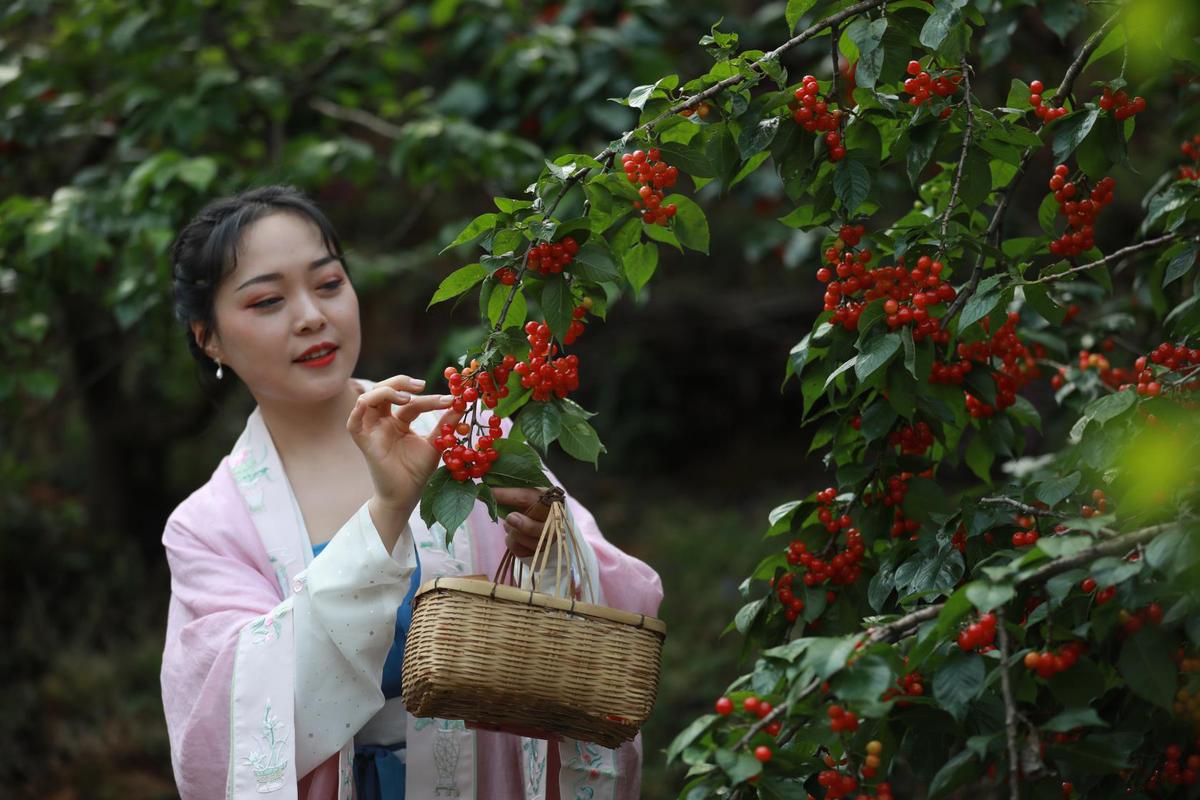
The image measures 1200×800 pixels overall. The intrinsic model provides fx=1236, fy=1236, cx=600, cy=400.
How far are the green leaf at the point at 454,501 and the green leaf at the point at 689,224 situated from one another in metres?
0.47

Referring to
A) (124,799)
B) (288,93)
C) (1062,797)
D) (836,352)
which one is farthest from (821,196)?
(124,799)

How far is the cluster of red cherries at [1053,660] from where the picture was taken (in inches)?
54.0

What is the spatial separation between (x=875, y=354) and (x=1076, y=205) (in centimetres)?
42

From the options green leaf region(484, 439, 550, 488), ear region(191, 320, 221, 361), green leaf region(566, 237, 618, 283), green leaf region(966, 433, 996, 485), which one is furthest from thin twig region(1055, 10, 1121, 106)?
ear region(191, 320, 221, 361)

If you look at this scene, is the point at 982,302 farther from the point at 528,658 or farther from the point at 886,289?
the point at 528,658

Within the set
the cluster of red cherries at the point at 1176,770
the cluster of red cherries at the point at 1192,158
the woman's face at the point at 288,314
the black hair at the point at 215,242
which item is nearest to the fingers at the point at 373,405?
the woman's face at the point at 288,314

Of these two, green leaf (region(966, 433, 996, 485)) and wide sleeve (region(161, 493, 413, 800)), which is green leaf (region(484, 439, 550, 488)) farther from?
green leaf (region(966, 433, 996, 485))

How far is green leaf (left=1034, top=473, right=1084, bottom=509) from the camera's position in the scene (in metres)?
1.67

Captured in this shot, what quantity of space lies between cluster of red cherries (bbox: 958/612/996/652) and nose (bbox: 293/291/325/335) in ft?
3.91

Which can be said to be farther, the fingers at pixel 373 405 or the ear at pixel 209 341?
the ear at pixel 209 341

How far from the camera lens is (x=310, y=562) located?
2.06m

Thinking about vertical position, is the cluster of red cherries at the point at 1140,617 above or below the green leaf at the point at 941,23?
below

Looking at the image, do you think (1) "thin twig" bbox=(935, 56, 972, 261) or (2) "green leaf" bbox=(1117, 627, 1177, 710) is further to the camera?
(1) "thin twig" bbox=(935, 56, 972, 261)

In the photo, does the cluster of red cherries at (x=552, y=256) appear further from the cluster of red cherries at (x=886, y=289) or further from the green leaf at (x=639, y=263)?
the cluster of red cherries at (x=886, y=289)
